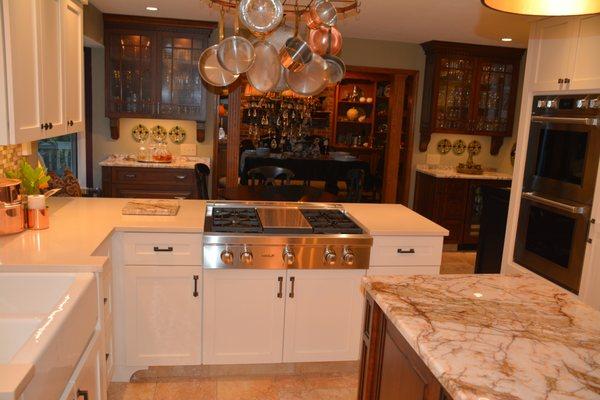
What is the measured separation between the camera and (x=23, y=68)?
2172 millimetres

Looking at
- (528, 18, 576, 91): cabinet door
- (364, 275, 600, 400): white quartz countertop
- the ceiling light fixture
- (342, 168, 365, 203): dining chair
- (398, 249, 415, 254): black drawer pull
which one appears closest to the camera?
(364, 275, 600, 400): white quartz countertop

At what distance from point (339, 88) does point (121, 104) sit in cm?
443

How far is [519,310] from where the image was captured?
5.47 ft

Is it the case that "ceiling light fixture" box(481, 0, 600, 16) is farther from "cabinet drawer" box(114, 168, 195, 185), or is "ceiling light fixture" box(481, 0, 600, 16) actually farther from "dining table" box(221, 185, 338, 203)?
"cabinet drawer" box(114, 168, 195, 185)

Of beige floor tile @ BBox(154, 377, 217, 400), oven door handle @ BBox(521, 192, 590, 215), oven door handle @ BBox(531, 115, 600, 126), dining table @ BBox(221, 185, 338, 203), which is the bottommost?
beige floor tile @ BBox(154, 377, 217, 400)

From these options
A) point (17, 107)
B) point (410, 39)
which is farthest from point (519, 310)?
point (410, 39)

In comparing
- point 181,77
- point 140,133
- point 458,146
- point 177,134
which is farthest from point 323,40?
point 458,146

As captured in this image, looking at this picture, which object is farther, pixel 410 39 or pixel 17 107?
pixel 410 39

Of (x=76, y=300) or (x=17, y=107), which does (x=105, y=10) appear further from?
(x=76, y=300)

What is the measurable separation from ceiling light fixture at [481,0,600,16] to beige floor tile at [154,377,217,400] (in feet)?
7.35

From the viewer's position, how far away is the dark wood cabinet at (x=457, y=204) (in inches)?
221

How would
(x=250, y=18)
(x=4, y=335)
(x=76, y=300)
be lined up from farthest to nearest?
(x=250, y=18), (x=76, y=300), (x=4, y=335)

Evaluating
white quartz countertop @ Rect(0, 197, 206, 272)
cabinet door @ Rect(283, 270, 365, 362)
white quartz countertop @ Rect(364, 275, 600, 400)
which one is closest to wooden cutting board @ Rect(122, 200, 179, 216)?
white quartz countertop @ Rect(0, 197, 206, 272)

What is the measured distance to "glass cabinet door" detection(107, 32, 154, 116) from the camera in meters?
5.18
